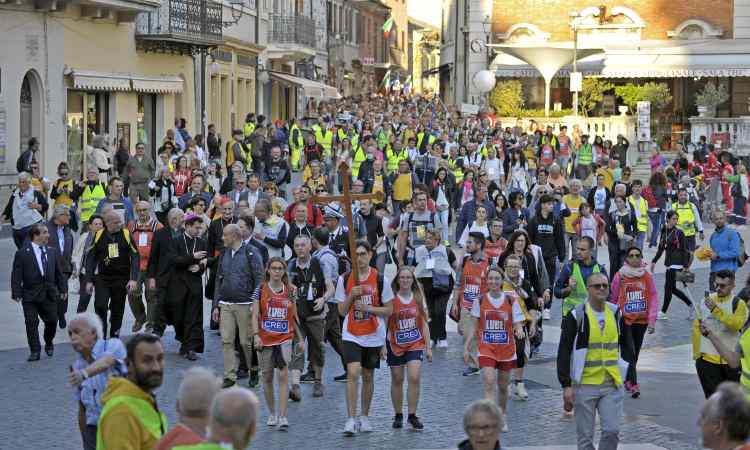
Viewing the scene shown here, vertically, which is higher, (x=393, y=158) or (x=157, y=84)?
(x=157, y=84)

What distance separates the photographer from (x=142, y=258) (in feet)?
52.8

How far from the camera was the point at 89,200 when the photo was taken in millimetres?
20797

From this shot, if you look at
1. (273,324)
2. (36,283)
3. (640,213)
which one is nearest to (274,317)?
(273,324)

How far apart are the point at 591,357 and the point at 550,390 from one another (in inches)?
148

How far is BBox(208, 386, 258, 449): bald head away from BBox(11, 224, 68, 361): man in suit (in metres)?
9.67

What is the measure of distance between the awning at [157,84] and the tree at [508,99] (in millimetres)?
19725

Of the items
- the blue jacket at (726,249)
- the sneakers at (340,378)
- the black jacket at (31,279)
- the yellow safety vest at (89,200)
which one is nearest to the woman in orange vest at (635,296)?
the sneakers at (340,378)

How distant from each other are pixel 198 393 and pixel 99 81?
2607 cm

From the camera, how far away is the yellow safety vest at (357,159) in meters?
30.7

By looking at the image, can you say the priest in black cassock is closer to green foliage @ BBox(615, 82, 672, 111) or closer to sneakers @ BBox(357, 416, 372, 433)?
sneakers @ BBox(357, 416, 372, 433)

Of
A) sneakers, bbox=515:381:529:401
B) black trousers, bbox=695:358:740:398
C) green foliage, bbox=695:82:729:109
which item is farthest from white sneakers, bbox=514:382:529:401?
green foliage, bbox=695:82:729:109

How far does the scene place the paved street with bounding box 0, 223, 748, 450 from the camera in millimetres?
11539

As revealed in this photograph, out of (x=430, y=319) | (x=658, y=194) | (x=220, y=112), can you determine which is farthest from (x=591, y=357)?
(x=220, y=112)

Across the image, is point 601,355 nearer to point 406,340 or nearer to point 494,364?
point 494,364
